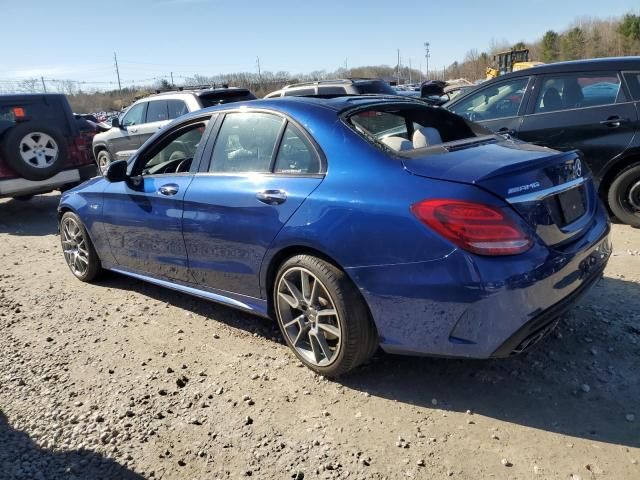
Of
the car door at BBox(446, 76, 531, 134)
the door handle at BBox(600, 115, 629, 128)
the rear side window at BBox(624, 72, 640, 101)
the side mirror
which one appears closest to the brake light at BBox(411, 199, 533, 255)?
the side mirror

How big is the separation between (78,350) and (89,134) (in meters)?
6.46

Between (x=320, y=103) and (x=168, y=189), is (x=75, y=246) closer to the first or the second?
(x=168, y=189)

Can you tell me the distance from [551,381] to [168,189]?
2798mm

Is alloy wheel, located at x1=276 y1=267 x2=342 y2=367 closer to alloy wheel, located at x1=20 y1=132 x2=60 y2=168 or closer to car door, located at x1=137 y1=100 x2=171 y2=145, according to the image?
alloy wheel, located at x1=20 y1=132 x2=60 y2=168

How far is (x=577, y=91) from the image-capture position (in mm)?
5785

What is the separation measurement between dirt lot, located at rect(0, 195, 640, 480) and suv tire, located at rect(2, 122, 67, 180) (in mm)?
4447

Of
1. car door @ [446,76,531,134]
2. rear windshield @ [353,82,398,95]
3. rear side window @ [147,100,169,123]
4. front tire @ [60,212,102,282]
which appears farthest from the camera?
rear windshield @ [353,82,398,95]

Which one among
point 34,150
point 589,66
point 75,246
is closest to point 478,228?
point 75,246

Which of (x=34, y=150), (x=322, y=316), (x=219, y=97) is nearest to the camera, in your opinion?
(x=322, y=316)

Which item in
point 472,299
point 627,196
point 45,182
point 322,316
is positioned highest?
point 45,182

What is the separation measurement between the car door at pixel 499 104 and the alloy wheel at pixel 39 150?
5871 millimetres

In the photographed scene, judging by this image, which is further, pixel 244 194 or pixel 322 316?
pixel 244 194

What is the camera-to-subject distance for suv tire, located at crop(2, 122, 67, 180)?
25.2 ft

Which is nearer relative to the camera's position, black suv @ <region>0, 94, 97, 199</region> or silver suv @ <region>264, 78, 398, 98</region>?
black suv @ <region>0, 94, 97, 199</region>
